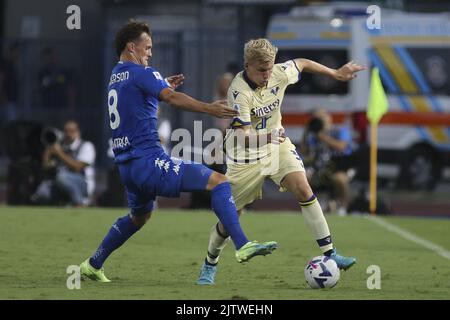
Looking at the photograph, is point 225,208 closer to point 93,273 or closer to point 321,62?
point 93,273

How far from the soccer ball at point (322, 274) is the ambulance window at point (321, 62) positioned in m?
16.3

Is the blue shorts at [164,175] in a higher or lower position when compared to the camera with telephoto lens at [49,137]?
higher

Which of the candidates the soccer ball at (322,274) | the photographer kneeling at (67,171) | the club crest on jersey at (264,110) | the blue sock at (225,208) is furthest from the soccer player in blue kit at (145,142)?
the photographer kneeling at (67,171)

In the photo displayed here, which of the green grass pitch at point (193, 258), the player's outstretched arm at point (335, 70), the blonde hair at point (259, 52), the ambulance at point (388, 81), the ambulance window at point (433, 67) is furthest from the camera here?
the ambulance window at point (433, 67)

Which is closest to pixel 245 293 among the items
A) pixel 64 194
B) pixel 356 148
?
pixel 64 194

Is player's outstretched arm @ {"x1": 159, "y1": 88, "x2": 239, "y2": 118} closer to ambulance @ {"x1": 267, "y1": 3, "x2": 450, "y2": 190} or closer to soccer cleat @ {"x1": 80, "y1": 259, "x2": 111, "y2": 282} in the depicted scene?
soccer cleat @ {"x1": 80, "y1": 259, "x2": 111, "y2": 282}

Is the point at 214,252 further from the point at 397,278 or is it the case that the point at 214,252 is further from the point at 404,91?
the point at 404,91

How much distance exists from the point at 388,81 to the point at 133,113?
1648 centimetres

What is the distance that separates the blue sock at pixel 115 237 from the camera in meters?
11.4

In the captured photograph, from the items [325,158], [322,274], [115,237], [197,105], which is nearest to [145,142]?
[197,105]

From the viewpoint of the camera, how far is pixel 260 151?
11.6 m

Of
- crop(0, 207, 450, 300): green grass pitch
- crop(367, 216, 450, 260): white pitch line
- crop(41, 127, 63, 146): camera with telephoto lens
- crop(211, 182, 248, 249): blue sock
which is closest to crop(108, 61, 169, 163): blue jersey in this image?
crop(211, 182, 248, 249): blue sock

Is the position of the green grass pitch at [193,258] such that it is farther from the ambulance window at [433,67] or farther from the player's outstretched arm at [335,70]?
the ambulance window at [433,67]

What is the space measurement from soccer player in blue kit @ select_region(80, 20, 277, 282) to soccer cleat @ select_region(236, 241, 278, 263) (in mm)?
28
